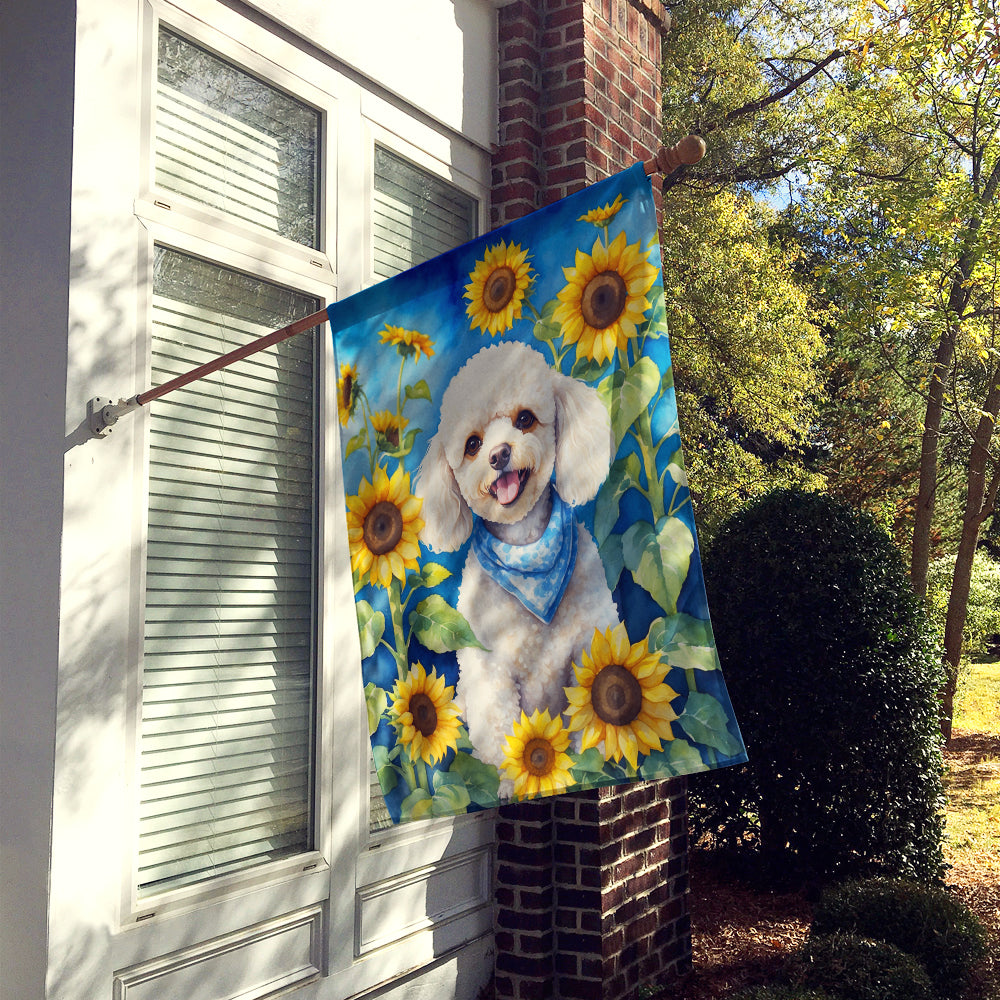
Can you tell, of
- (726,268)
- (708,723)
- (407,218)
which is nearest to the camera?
(708,723)

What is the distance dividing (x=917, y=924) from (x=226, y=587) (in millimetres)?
3355

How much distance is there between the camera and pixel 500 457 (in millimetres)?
2369

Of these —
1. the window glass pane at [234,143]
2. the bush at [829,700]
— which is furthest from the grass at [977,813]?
the window glass pane at [234,143]

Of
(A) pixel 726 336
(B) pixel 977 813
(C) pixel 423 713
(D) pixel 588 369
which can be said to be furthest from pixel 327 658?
(A) pixel 726 336

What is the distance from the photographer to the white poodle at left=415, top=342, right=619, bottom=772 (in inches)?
88.0

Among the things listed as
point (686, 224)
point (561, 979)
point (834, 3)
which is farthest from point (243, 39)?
point (834, 3)

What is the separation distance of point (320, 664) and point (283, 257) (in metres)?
1.43

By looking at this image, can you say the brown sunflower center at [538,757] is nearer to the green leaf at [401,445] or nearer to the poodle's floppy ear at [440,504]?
the poodle's floppy ear at [440,504]

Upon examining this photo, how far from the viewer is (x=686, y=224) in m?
11.3

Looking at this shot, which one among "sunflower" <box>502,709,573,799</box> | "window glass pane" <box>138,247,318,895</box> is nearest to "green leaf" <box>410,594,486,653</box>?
"sunflower" <box>502,709,573,799</box>

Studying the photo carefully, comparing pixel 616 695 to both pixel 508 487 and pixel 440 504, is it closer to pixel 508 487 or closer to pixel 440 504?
pixel 508 487

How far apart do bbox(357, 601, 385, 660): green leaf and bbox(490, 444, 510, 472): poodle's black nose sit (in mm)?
503

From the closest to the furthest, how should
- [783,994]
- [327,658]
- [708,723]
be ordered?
[708,723], [327,658], [783,994]

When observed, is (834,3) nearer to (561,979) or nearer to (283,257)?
(283,257)
